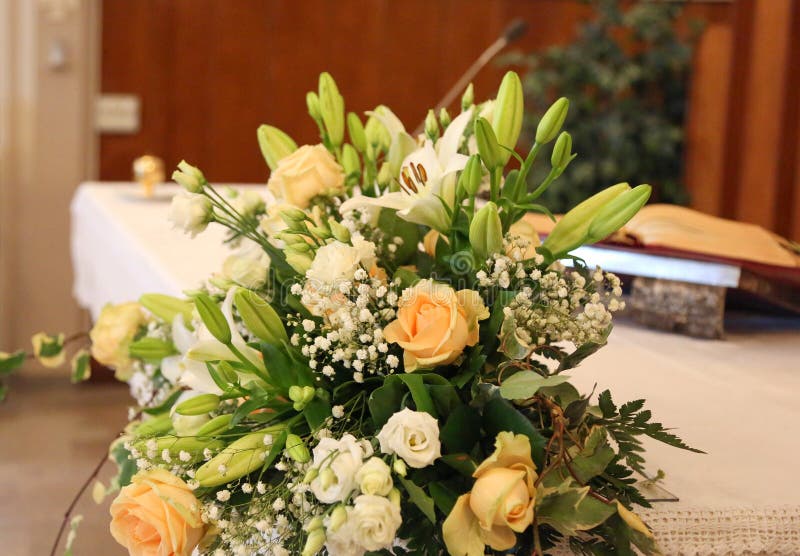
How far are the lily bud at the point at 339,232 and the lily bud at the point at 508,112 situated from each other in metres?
0.13

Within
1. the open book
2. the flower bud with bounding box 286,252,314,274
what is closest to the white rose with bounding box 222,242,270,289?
the flower bud with bounding box 286,252,314,274

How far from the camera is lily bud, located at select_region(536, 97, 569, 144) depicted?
2.41ft

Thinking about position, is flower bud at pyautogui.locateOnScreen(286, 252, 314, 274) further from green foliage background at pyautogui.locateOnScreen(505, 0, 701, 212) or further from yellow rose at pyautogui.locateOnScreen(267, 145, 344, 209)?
green foliage background at pyautogui.locateOnScreen(505, 0, 701, 212)

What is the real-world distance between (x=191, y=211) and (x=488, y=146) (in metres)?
0.25

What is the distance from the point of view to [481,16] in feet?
13.7

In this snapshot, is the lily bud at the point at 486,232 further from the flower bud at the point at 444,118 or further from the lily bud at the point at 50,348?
the lily bud at the point at 50,348

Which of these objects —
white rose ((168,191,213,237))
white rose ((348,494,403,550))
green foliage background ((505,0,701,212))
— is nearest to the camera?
white rose ((348,494,403,550))

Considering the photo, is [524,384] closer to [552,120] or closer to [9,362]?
[552,120]

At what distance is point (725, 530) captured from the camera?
2.25 feet

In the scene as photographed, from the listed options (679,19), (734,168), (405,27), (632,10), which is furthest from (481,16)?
(734,168)

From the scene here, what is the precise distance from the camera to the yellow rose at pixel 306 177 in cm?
83

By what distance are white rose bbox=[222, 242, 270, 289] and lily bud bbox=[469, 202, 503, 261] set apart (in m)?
0.22

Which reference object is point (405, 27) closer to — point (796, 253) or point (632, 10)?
point (632, 10)

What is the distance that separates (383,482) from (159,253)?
1106mm
